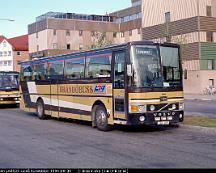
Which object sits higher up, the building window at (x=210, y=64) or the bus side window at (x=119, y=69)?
the building window at (x=210, y=64)

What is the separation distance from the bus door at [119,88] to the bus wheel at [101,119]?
64 centimetres

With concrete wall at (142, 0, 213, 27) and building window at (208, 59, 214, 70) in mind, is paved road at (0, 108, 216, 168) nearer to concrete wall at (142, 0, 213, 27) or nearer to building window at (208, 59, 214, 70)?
building window at (208, 59, 214, 70)

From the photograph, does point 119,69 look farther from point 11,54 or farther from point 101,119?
point 11,54

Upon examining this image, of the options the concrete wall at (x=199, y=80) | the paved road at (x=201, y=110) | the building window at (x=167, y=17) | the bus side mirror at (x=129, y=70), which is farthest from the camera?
the building window at (x=167, y=17)

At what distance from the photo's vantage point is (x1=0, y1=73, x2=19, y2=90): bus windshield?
1121 inches

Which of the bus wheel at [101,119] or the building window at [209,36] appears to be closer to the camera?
the bus wheel at [101,119]

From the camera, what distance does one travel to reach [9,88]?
28.5m

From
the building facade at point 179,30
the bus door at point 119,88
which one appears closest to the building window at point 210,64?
the building facade at point 179,30

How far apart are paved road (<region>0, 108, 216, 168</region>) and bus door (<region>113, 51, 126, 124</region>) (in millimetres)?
609

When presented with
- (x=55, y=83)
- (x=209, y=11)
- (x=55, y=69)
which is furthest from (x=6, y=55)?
(x=55, y=83)

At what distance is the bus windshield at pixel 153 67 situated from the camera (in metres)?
13.7

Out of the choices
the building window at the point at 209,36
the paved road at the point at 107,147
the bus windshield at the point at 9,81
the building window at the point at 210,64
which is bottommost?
the paved road at the point at 107,147

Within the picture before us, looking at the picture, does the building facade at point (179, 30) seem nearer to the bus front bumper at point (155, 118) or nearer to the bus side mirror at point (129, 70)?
the bus front bumper at point (155, 118)

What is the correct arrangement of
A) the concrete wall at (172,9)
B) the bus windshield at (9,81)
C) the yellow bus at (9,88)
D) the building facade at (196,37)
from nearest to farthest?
the yellow bus at (9,88)
the bus windshield at (9,81)
the building facade at (196,37)
the concrete wall at (172,9)
